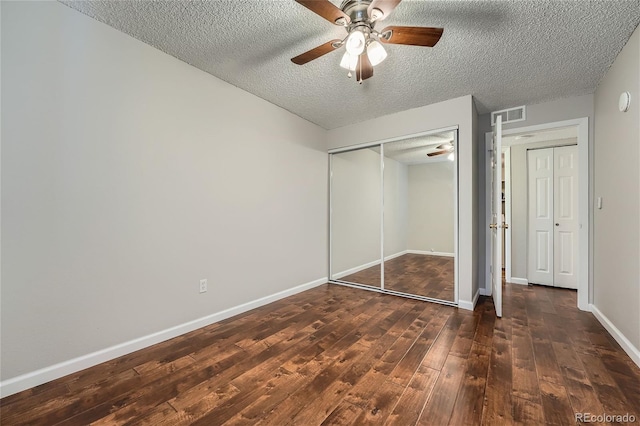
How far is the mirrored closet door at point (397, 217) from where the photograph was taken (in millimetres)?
3475

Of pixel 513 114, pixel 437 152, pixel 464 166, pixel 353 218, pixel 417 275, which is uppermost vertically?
pixel 513 114

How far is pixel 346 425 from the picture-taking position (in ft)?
4.48

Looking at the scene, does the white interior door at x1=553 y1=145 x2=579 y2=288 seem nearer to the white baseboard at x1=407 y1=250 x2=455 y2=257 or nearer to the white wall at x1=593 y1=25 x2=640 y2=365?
the white wall at x1=593 y1=25 x2=640 y2=365

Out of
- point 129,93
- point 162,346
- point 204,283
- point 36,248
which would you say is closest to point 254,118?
point 129,93

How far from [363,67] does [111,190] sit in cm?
216

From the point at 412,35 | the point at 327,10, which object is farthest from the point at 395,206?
the point at 327,10

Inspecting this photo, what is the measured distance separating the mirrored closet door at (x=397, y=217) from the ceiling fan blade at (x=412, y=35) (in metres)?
1.73

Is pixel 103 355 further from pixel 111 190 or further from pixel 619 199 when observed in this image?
pixel 619 199

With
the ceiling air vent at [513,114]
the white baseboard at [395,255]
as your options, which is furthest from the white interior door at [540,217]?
the white baseboard at [395,255]

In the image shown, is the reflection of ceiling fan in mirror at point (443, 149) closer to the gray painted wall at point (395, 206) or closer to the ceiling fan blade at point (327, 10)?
the gray painted wall at point (395, 206)

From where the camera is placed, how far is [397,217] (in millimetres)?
4082

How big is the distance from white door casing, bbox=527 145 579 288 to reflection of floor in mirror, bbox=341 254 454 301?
1.52m

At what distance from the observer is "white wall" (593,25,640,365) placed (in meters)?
1.94

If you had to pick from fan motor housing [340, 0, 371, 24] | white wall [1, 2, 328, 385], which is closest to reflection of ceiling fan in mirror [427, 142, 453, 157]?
fan motor housing [340, 0, 371, 24]
